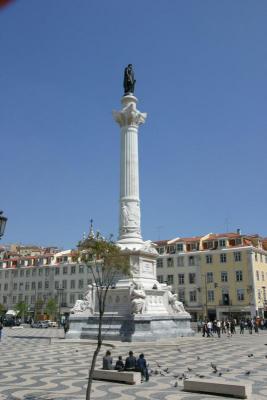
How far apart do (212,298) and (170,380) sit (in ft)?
173

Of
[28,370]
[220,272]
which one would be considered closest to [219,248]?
[220,272]

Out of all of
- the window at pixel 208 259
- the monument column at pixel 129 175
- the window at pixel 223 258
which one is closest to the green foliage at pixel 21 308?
the window at pixel 208 259

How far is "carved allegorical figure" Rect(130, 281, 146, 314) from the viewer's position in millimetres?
27125

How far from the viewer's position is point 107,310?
29.6 m

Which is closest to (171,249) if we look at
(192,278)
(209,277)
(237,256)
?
(192,278)

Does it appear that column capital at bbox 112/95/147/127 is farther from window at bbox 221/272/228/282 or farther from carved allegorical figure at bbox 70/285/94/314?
window at bbox 221/272/228/282

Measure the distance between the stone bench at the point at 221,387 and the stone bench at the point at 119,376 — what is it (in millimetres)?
1780

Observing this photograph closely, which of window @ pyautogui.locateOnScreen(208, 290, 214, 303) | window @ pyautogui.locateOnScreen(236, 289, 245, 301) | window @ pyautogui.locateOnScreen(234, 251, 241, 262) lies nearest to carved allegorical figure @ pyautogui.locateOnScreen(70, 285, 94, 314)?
window @ pyautogui.locateOnScreen(236, 289, 245, 301)

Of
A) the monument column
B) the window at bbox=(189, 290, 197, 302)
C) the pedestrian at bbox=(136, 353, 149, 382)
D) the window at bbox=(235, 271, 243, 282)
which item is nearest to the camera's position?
the pedestrian at bbox=(136, 353, 149, 382)

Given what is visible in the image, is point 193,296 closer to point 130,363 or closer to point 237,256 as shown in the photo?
point 237,256

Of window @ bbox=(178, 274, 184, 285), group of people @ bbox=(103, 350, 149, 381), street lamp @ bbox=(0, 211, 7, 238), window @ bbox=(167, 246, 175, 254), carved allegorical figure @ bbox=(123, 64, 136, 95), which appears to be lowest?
group of people @ bbox=(103, 350, 149, 381)

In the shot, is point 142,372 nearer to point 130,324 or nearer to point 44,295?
point 130,324

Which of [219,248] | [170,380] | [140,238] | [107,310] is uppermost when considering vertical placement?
[219,248]

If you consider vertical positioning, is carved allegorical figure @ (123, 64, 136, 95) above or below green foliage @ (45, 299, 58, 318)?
above
